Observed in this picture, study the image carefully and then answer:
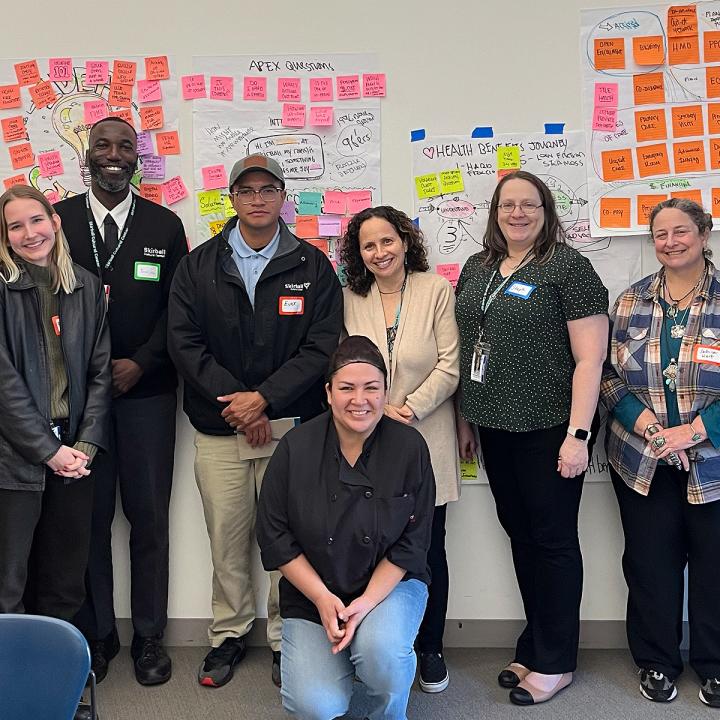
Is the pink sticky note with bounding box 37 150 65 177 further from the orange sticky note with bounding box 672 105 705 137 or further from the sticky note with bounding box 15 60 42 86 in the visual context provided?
the orange sticky note with bounding box 672 105 705 137

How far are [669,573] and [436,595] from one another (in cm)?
80

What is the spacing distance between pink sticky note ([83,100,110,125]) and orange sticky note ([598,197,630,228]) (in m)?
1.95

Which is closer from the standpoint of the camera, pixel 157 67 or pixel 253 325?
pixel 253 325

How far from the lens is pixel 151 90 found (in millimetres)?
3098

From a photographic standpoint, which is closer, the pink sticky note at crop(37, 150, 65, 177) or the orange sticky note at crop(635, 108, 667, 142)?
the orange sticky note at crop(635, 108, 667, 142)

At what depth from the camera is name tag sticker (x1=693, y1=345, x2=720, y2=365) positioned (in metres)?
2.57

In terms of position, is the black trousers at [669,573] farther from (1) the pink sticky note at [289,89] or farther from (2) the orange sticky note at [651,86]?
(1) the pink sticky note at [289,89]

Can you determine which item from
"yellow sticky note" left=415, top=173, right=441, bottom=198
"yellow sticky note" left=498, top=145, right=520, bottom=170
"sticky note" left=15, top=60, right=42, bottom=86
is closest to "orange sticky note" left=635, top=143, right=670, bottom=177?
"yellow sticky note" left=498, top=145, right=520, bottom=170

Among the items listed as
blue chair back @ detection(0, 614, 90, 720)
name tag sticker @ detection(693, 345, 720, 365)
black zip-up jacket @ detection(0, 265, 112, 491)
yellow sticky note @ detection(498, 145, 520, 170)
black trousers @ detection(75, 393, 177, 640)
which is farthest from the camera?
yellow sticky note @ detection(498, 145, 520, 170)

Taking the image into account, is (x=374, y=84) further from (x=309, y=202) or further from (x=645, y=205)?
(x=645, y=205)

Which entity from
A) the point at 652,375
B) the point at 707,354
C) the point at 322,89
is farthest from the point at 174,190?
the point at 707,354

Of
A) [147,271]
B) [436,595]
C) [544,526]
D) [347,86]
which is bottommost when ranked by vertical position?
[436,595]

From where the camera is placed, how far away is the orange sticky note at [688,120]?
300 cm

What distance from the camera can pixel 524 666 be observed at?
2852 millimetres
